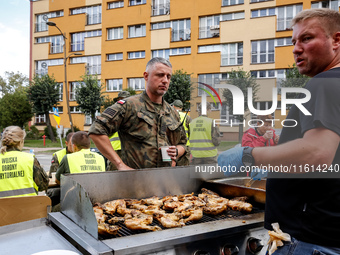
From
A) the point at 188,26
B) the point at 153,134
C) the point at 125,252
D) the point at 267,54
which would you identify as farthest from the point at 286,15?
the point at 125,252

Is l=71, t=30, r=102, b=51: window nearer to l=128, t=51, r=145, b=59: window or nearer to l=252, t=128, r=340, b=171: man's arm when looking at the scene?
l=128, t=51, r=145, b=59: window

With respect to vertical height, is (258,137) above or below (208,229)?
above

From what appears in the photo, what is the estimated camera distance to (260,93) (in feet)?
7.29

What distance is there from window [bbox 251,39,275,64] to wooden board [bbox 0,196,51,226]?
22.5 metres

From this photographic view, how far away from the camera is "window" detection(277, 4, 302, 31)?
21953 mm

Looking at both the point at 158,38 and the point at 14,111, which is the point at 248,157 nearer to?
the point at 158,38

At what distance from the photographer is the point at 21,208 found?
2.54 meters

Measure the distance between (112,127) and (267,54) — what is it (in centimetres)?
2197

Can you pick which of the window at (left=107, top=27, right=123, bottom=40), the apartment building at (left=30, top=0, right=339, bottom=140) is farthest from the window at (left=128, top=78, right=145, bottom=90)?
the window at (left=107, top=27, right=123, bottom=40)

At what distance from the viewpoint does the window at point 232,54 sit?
2348 cm

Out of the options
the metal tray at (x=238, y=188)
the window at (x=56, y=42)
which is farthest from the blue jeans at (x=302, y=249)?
the window at (x=56, y=42)

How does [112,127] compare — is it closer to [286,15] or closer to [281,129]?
[281,129]

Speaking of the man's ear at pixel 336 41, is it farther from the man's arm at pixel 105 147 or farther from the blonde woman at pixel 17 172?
the blonde woman at pixel 17 172

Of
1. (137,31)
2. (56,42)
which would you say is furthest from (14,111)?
(137,31)
